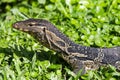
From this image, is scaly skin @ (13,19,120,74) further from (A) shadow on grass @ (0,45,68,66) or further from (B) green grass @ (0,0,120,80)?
(A) shadow on grass @ (0,45,68,66)

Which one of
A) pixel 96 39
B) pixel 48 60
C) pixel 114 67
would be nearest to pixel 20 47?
pixel 48 60

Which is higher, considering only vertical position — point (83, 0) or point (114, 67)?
point (83, 0)

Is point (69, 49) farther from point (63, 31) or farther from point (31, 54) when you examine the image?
point (63, 31)

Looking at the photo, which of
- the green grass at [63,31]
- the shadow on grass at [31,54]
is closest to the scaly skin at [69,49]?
the green grass at [63,31]

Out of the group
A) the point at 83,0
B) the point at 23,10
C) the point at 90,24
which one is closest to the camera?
the point at 90,24

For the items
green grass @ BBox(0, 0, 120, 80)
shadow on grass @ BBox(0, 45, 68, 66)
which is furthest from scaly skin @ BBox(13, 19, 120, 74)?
shadow on grass @ BBox(0, 45, 68, 66)

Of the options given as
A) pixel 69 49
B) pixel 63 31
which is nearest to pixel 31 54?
pixel 69 49

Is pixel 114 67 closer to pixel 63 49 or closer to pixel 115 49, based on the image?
pixel 115 49
